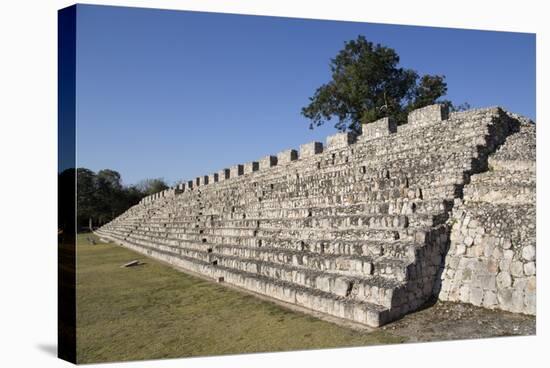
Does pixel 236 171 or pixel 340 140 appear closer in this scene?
pixel 340 140

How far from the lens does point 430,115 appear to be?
9.42 metres

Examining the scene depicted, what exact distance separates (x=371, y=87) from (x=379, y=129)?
14.3m

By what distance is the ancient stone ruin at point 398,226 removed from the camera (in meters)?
5.89

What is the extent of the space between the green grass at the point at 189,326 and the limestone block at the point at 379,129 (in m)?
5.13

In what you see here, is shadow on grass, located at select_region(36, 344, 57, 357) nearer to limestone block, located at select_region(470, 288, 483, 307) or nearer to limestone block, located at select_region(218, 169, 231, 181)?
limestone block, located at select_region(470, 288, 483, 307)

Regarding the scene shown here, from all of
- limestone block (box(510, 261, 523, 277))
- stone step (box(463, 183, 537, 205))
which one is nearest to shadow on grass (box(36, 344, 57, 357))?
limestone block (box(510, 261, 523, 277))

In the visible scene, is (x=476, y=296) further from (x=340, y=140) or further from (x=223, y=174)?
(x=223, y=174)

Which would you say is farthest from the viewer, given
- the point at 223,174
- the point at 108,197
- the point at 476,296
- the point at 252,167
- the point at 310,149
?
the point at 108,197

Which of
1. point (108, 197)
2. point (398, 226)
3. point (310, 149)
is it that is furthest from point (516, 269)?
point (108, 197)

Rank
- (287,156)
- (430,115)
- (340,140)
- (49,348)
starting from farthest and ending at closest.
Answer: (287,156) → (340,140) → (430,115) → (49,348)

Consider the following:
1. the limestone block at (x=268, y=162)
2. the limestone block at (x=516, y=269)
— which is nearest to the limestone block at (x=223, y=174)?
the limestone block at (x=268, y=162)

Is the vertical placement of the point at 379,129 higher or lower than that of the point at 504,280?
higher

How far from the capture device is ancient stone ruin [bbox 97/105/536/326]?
5891 millimetres

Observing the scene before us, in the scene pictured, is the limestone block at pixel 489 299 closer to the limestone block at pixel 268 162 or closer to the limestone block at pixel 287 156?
the limestone block at pixel 287 156
